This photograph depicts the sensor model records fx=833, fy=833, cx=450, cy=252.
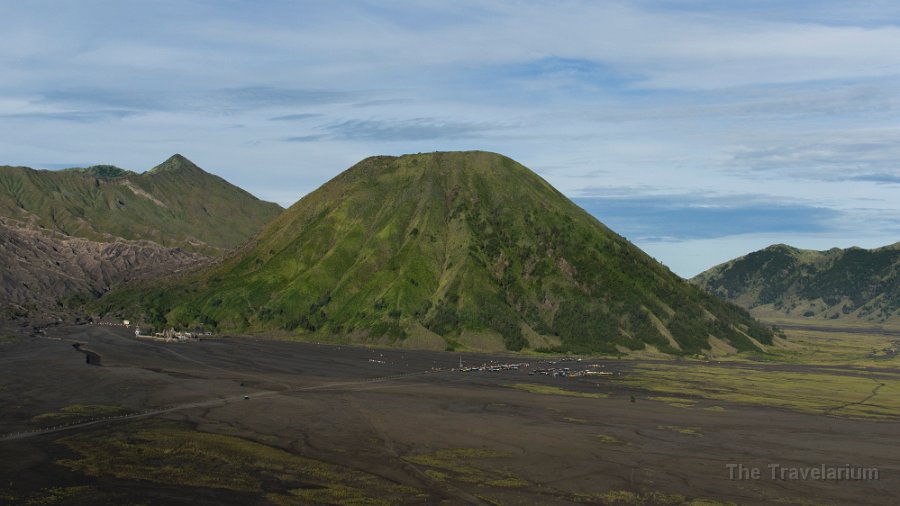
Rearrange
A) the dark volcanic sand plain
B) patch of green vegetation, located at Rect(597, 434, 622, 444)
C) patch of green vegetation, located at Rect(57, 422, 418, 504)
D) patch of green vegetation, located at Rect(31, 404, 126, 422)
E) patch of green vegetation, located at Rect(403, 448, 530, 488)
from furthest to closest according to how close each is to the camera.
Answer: patch of green vegetation, located at Rect(31, 404, 126, 422) → patch of green vegetation, located at Rect(597, 434, 622, 444) → patch of green vegetation, located at Rect(403, 448, 530, 488) → the dark volcanic sand plain → patch of green vegetation, located at Rect(57, 422, 418, 504)

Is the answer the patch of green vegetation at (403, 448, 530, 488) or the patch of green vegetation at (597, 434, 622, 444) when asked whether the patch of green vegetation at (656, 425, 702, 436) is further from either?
the patch of green vegetation at (403, 448, 530, 488)

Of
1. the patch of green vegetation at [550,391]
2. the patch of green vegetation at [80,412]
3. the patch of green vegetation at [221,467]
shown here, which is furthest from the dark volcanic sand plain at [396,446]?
the patch of green vegetation at [550,391]

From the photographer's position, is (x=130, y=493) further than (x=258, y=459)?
No

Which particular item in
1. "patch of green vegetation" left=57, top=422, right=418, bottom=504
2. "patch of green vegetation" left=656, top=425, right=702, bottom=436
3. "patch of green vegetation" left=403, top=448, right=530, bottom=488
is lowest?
"patch of green vegetation" left=57, top=422, right=418, bottom=504

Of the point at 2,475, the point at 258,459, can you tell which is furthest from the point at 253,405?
the point at 2,475

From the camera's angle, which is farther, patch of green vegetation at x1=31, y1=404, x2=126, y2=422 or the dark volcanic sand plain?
patch of green vegetation at x1=31, y1=404, x2=126, y2=422

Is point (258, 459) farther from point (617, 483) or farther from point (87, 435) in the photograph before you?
point (617, 483)

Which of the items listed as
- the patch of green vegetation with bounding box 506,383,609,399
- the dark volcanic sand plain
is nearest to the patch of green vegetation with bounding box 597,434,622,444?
the dark volcanic sand plain
